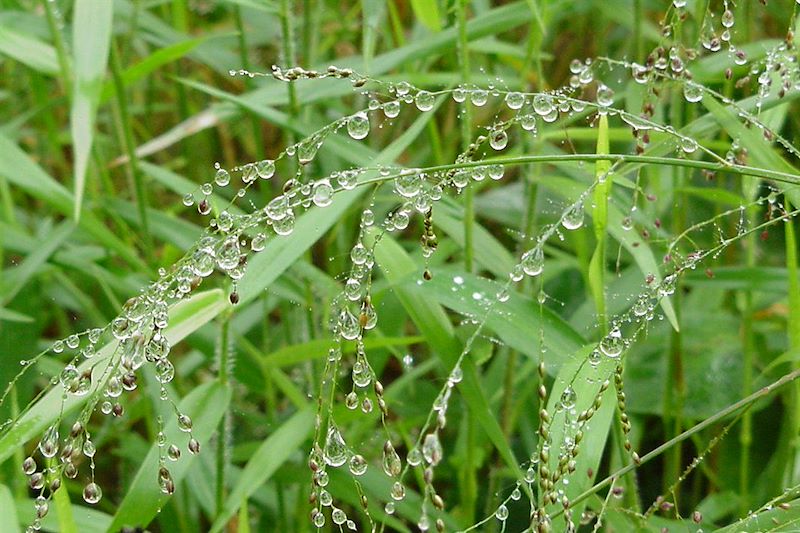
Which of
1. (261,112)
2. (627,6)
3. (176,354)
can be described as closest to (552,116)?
(261,112)

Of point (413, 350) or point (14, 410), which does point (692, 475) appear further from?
point (14, 410)

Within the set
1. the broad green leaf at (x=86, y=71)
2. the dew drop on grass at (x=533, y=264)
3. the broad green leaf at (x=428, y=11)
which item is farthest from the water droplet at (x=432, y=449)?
the broad green leaf at (x=428, y=11)

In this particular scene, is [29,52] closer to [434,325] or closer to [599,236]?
[434,325]

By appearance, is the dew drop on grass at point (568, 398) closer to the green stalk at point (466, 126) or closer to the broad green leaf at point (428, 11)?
the green stalk at point (466, 126)

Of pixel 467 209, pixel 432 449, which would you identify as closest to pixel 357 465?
pixel 432 449

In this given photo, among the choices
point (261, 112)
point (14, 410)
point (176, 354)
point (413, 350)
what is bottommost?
point (176, 354)

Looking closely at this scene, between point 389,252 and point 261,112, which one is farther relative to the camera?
point 261,112
